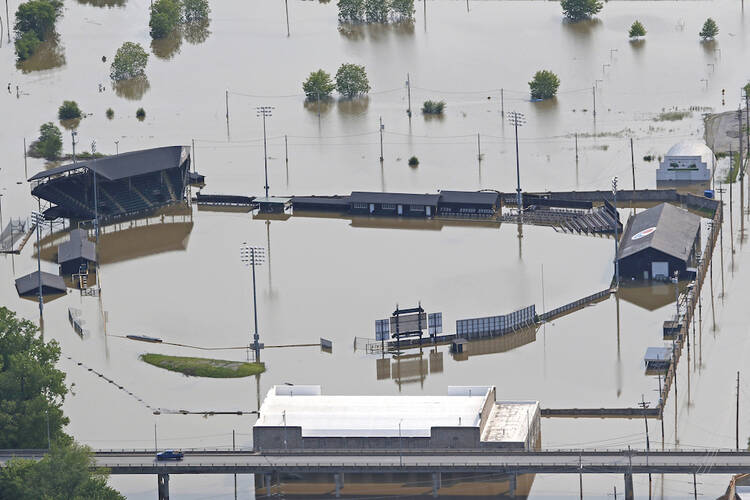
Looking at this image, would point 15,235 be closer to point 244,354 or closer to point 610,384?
point 244,354

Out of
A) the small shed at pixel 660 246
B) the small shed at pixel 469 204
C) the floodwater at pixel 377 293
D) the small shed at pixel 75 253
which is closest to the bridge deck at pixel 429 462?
the floodwater at pixel 377 293

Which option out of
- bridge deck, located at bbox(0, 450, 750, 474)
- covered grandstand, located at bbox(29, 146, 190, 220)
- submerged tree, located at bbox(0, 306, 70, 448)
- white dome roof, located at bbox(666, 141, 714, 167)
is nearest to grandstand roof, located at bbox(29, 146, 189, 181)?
covered grandstand, located at bbox(29, 146, 190, 220)

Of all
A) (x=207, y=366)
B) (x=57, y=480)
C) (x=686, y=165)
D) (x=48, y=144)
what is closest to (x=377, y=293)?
(x=207, y=366)

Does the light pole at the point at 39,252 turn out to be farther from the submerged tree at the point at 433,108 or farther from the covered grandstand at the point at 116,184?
the submerged tree at the point at 433,108

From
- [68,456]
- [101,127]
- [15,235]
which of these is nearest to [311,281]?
[15,235]

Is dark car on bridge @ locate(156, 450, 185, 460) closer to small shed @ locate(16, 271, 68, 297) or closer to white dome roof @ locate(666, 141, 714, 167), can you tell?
small shed @ locate(16, 271, 68, 297)

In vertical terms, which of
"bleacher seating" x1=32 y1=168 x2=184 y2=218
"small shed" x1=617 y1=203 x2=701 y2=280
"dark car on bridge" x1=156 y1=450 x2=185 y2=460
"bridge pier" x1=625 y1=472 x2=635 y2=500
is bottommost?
"bridge pier" x1=625 y1=472 x2=635 y2=500
